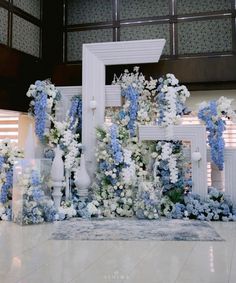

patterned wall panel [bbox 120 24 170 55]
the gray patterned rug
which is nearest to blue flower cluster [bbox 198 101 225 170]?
the gray patterned rug

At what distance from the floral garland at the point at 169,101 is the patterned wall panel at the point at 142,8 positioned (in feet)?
5.74

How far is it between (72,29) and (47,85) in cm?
188

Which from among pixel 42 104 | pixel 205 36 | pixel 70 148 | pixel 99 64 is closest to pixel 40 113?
pixel 42 104

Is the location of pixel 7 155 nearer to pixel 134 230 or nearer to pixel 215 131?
pixel 134 230

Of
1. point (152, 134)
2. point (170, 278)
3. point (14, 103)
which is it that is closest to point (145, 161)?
point (152, 134)

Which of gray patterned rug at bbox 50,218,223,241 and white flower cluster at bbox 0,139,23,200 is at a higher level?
white flower cluster at bbox 0,139,23,200

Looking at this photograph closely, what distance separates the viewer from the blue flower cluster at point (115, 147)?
605 cm

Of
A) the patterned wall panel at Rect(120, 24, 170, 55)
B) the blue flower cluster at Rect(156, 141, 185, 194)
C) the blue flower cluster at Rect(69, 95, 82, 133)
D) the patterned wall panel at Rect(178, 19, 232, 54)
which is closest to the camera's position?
the blue flower cluster at Rect(156, 141, 185, 194)

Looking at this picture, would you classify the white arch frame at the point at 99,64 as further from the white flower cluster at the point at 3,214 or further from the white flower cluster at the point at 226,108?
the white flower cluster at the point at 3,214

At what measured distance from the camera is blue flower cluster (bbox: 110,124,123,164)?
6.05m

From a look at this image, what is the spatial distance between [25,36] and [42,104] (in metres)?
1.79

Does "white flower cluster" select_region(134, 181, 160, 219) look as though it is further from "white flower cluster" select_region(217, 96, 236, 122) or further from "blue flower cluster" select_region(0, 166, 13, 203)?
"blue flower cluster" select_region(0, 166, 13, 203)

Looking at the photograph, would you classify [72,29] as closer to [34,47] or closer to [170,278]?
[34,47]

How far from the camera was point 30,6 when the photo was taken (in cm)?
763
